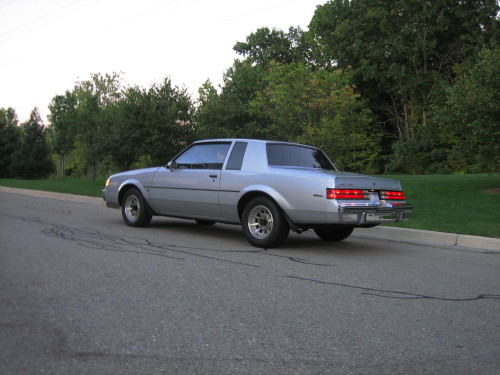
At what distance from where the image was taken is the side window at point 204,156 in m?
8.66

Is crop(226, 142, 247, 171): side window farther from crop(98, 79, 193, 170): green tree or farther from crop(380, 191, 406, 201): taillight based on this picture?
crop(98, 79, 193, 170): green tree

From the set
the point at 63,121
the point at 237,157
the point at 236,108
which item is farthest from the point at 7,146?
the point at 237,157

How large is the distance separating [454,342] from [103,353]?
2.38 meters

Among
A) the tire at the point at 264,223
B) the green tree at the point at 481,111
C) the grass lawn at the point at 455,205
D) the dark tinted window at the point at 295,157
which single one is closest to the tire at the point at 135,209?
the tire at the point at 264,223

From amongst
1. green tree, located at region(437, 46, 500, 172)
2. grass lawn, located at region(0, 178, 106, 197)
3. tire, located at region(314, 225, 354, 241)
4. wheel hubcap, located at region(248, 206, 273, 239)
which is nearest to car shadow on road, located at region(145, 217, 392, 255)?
tire, located at region(314, 225, 354, 241)

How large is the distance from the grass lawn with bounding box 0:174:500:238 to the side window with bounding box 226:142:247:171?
12.4ft

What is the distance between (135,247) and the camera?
7285mm

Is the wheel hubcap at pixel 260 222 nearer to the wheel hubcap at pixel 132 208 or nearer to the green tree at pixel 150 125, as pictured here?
the wheel hubcap at pixel 132 208

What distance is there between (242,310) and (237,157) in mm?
4488

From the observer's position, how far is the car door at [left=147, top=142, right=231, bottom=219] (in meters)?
8.49

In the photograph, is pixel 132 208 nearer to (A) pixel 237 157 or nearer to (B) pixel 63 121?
(A) pixel 237 157

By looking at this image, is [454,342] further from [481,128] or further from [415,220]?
[481,128]

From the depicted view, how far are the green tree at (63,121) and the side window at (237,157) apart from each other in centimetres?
3760

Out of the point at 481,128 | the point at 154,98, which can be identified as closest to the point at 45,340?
the point at 481,128
